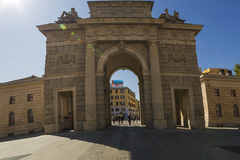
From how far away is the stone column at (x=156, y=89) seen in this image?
15.5 m

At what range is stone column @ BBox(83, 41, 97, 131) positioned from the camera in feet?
49.8

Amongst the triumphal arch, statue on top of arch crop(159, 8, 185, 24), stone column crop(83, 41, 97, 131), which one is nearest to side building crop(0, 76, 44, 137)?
the triumphal arch

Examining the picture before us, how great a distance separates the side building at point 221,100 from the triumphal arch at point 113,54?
8828 mm

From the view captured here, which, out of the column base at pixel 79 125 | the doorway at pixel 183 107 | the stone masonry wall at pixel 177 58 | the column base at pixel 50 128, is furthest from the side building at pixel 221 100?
the column base at pixel 50 128

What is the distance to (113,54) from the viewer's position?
691 inches

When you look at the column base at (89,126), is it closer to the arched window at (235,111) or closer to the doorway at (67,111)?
the doorway at (67,111)

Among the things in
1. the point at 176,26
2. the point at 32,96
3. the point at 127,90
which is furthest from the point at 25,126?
the point at 127,90

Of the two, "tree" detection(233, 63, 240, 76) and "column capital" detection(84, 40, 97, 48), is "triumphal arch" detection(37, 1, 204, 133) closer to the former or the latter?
"column capital" detection(84, 40, 97, 48)

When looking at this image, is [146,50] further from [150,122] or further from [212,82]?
[212,82]

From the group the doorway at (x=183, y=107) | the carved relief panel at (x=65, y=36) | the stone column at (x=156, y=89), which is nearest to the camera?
the stone column at (x=156, y=89)

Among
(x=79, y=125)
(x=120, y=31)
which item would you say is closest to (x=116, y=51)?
(x=120, y=31)

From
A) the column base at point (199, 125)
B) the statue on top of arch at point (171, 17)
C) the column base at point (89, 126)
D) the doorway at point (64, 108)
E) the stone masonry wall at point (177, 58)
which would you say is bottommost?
the column base at point (199, 125)

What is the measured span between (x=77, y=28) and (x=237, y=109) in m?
27.8

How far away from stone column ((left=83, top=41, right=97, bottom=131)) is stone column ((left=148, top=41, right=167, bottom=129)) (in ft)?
19.4
